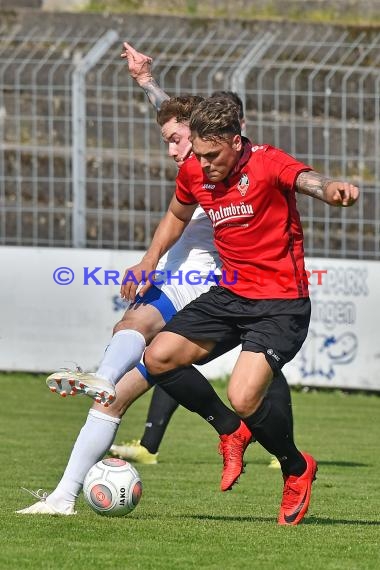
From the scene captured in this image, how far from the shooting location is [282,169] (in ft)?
21.8

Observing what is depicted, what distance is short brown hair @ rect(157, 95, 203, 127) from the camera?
7.59 meters

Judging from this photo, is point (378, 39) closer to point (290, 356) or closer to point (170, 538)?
point (290, 356)

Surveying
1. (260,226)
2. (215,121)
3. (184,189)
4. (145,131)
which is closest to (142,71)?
(184,189)

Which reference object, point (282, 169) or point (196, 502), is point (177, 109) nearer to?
point (282, 169)

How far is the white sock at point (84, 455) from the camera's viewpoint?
6.66m

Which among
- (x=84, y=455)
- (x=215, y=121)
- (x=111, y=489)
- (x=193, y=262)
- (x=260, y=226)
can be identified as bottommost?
(x=111, y=489)

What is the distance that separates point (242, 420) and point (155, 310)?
878mm

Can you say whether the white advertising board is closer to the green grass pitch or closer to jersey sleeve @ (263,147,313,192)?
the green grass pitch

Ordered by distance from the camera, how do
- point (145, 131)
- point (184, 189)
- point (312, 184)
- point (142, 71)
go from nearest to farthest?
1. point (312, 184)
2. point (184, 189)
3. point (142, 71)
4. point (145, 131)

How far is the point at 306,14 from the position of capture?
18656mm

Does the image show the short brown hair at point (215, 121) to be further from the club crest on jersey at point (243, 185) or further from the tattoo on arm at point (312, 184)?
the tattoo on arm at point (312, 184)

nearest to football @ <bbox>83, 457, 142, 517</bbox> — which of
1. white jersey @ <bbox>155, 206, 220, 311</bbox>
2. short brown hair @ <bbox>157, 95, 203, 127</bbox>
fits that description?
white jersey @ <bbox>155, 206, 220, 311</bbox>

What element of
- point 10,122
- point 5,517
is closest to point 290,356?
point 5,517

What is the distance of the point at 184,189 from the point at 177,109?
24.4 inches
